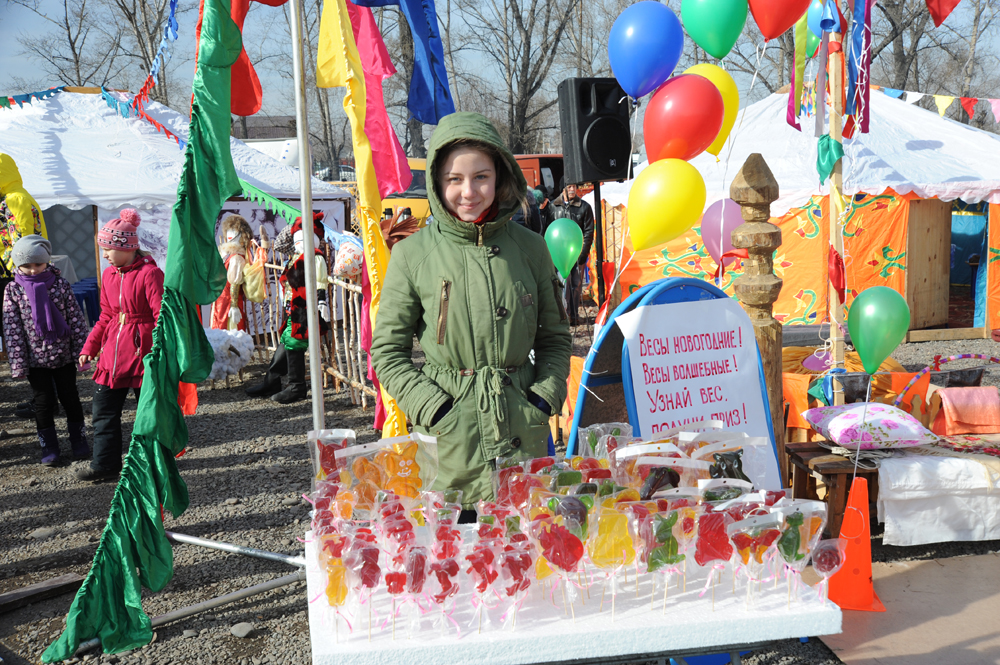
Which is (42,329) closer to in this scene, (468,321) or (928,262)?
(468,321)

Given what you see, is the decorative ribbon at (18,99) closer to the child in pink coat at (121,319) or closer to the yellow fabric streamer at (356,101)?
the child in pink coat at (121,319)

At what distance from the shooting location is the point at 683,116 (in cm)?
315

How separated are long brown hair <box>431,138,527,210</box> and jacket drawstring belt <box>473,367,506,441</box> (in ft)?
1.67

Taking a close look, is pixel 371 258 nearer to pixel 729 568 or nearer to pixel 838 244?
pixel 729 568

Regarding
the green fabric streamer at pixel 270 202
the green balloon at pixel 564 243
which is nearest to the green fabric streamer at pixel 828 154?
the green balloon at pixel 564 243

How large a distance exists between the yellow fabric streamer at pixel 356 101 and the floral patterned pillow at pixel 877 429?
2201 millimetres

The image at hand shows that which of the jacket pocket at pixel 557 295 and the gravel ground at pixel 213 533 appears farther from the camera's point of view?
the gravel ground at pixel 213 533

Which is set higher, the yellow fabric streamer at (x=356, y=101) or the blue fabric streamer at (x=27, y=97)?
the blue fabric streamer at (x=27, y=97)

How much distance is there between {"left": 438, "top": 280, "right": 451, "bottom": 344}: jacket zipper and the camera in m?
2.27

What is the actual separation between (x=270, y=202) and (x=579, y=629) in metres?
9.22

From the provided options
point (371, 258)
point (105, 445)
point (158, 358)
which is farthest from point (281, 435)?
point (158, 358)

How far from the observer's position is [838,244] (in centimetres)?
460

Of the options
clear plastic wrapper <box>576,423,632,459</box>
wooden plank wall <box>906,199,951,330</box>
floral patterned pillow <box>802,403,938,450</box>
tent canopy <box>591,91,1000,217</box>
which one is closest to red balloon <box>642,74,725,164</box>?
clear plastic wrapper <box>576,423,632,459</box>

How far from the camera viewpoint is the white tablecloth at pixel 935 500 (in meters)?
3.79
